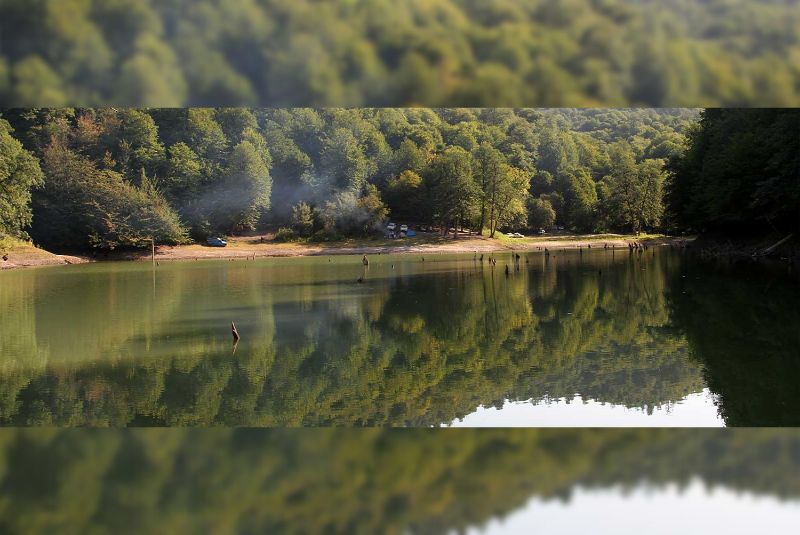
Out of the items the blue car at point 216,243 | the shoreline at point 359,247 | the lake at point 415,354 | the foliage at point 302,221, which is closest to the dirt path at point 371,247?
the shoreline at point 359,247

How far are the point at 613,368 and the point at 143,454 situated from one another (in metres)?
6.78

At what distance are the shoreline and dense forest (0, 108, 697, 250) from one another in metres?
0.86

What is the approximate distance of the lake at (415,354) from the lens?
741 centimetres

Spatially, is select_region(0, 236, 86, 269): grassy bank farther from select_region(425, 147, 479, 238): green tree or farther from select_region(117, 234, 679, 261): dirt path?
select_region(425, 147, 479, 238): green tree

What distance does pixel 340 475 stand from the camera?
12.0 feet

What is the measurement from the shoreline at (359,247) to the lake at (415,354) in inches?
724

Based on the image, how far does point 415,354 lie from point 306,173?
36.4 m

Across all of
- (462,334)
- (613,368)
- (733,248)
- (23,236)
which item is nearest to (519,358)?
(613,368)

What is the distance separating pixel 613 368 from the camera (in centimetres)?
968

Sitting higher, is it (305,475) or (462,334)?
(305,475)

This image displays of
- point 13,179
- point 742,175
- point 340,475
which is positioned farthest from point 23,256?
point 340,475

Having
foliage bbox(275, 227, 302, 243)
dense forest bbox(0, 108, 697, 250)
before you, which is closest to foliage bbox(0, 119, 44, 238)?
dense forest bbox(0, 108, 697, 250)

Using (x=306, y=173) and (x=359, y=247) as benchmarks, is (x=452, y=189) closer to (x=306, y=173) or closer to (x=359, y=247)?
(x=359, y=247)

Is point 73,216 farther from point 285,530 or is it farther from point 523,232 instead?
point 285,530
